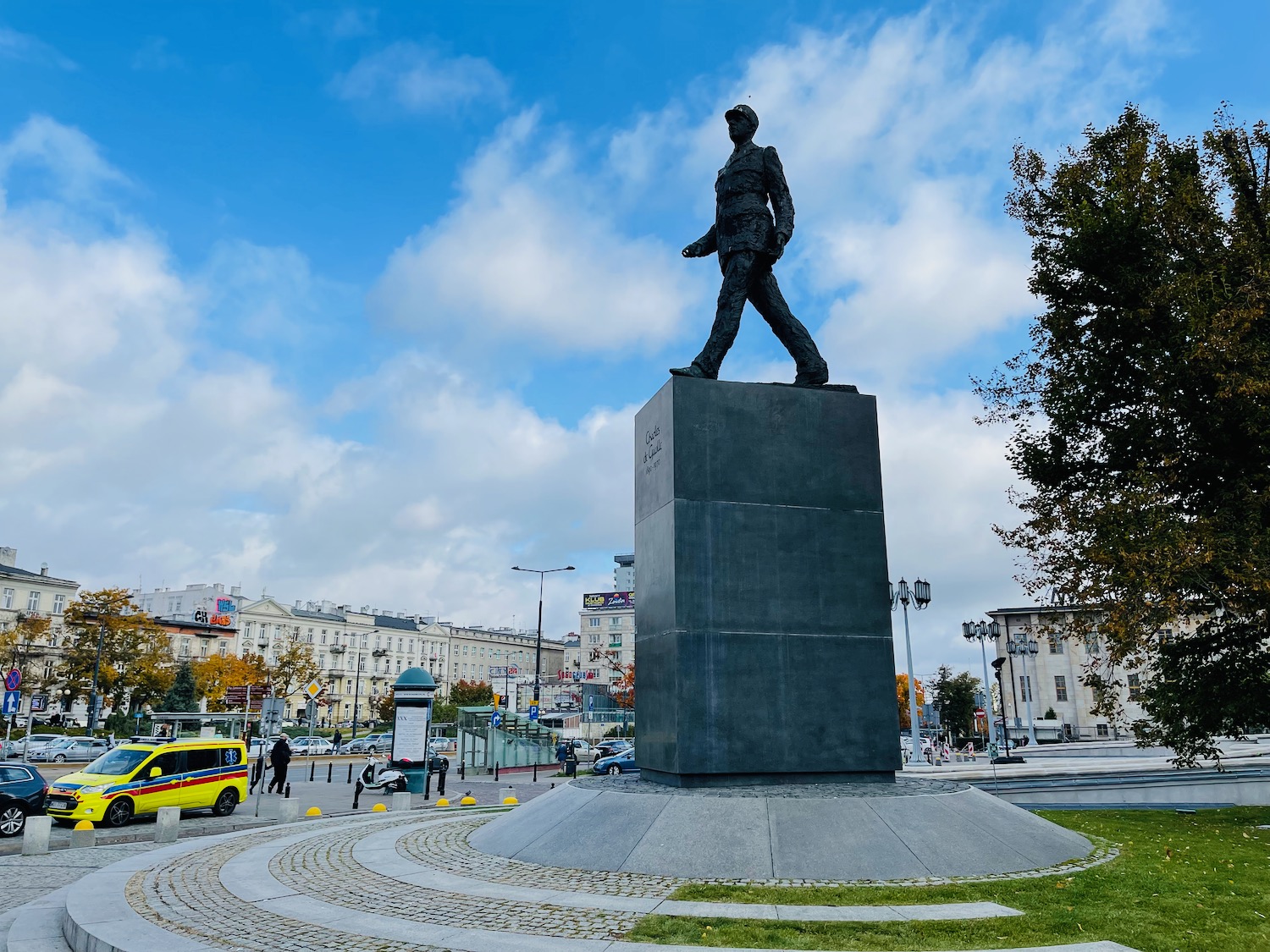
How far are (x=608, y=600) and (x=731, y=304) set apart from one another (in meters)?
131

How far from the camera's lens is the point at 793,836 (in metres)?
9.28

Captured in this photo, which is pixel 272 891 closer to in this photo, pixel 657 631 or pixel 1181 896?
pixel 657 631

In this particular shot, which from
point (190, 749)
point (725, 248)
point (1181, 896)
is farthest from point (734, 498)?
point (190, 749)

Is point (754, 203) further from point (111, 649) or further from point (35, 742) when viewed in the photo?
point (111, 649)

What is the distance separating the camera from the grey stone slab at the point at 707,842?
29.6 ft

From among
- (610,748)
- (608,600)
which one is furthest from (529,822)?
(608,600)

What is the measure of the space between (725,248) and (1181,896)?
9.99 metres

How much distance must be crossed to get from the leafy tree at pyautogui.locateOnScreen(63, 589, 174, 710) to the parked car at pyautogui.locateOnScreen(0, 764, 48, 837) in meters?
45.2

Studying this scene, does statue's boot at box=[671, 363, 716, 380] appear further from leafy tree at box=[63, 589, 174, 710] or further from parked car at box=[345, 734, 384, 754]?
leafy tree at box=[63, 589, 174, 710]

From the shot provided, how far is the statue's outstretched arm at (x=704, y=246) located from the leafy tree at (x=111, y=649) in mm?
58671

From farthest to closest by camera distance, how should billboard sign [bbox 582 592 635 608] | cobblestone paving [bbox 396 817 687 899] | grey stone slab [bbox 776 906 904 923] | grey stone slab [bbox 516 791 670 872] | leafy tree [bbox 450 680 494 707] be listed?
billboard sign [bbox 582 592 635 608] < leafy tree [bbox 450 680 494 707] < grey stone slab [bbox 516 791 670 872] < cobblestone paving [bbox 396 817 687 899] < grey stone slab [bbox 776 906 904 923]

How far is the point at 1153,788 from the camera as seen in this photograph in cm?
2384

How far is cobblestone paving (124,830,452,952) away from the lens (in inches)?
273

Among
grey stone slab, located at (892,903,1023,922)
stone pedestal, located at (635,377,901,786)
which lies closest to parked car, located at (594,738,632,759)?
stone pedestal, located at (635,377,901,786)
